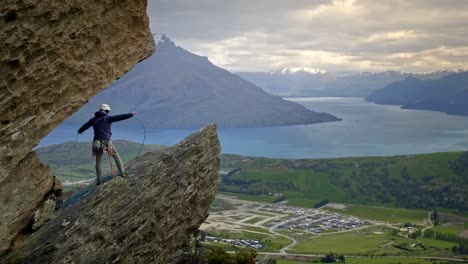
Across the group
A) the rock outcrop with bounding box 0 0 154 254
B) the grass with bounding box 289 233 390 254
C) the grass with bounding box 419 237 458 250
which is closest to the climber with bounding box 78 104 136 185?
the rock outcrop with bounding box 0 0 154 254

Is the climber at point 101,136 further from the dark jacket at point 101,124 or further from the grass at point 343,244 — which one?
the grass at point 343,244

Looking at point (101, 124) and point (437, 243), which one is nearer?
point (101, 124)

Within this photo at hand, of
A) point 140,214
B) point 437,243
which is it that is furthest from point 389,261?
point 140,214

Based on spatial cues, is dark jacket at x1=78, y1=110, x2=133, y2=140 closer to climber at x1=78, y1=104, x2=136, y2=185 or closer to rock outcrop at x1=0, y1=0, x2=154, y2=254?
climber at x1=78, y1=104, x2=136, y2=185

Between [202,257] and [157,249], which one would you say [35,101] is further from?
[202,257]

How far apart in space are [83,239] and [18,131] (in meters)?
4.97

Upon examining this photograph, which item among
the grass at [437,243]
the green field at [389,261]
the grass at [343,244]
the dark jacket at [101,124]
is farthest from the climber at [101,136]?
the grass at [437,243]

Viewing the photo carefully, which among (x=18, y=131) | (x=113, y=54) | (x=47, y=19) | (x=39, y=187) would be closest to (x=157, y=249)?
(x=39, y=187)

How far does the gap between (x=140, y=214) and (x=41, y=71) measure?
742 centimetres

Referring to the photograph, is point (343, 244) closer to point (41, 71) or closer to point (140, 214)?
point (140, 214)

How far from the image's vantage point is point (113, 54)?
21.5 metres

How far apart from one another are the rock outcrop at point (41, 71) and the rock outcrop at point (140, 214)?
191 cm

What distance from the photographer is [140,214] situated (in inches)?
774

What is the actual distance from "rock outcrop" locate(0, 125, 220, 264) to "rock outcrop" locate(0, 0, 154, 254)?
6.28 ft
